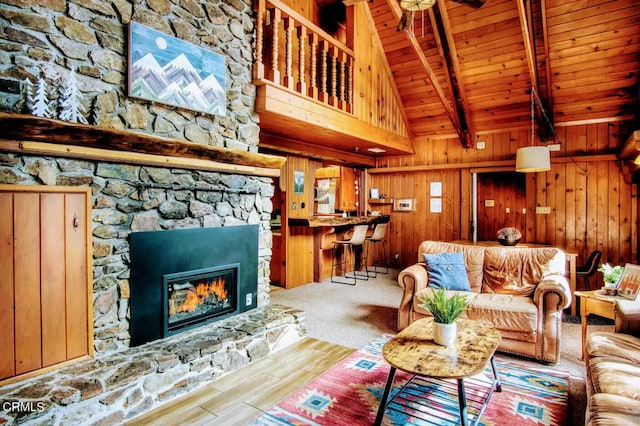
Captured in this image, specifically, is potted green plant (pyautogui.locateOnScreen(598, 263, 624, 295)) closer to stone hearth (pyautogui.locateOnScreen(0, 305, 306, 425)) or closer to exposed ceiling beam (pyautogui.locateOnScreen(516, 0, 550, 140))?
stone hearth (pyautogui.locateOnScreen(0, 305, 306, 425))

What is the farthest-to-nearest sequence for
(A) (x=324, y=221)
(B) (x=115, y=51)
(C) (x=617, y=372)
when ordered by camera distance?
(A) (x=324, y=221)
(B) (x=115, y=51)
(C) (x=617, y=372)

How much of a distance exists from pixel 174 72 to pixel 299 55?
70.8 inches

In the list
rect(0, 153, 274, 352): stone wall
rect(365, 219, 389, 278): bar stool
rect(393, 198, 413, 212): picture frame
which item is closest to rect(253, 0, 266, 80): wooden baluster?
rect(0, 153, 274, 352): stone wall

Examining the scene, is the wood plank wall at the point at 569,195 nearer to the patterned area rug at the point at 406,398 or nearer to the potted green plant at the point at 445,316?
the patterned area rug at the point at 406,398

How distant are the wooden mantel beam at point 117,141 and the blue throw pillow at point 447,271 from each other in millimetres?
2077

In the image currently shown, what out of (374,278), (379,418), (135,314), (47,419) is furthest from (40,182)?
(374,278)

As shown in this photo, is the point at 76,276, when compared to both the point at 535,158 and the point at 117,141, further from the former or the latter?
the point at 535,158

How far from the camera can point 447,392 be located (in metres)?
2.51

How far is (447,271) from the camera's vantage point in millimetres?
3824

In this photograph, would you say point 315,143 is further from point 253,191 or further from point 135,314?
point 135,314

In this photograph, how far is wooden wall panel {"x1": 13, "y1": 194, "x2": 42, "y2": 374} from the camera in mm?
2164

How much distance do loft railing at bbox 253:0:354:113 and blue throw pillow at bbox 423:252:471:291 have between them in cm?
232

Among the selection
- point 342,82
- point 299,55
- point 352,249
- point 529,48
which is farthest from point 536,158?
point 352,249

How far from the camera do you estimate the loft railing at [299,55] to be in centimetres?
373
